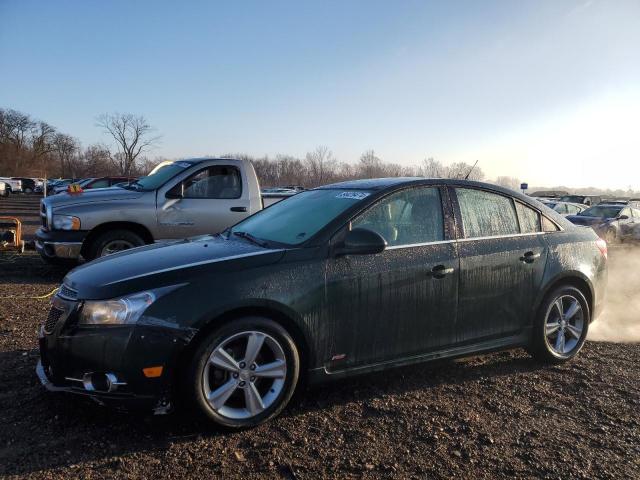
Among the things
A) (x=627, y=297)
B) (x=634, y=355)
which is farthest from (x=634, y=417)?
(x=627, y=297)

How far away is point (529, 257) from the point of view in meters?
4.30

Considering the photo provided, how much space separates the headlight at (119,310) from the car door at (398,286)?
1.19m

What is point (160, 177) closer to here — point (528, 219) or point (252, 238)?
point (252, 238)

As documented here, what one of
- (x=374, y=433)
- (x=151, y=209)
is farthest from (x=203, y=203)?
(x=374, y=433)

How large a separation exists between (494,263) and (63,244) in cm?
594

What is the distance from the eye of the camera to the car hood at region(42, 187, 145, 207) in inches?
287

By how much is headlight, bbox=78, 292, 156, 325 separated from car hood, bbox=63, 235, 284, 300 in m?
0.04

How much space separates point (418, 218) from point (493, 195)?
35.6 inches

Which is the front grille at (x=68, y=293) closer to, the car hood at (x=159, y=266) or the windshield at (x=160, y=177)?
the car hood at (x=159, y=266)

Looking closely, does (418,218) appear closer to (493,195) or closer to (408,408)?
(493,195)

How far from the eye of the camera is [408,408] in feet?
11.6

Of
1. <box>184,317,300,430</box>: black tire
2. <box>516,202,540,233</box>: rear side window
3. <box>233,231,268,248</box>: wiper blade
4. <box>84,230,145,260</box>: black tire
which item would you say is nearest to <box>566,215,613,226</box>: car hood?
<box>516,202,540,233</box>: rear side window

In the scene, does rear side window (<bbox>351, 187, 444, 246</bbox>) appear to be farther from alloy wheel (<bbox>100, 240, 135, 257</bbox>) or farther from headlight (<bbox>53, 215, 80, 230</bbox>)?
headlight (<bbox>53, 215, 80, 230</bbox>)

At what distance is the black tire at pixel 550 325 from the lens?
4402 mm
